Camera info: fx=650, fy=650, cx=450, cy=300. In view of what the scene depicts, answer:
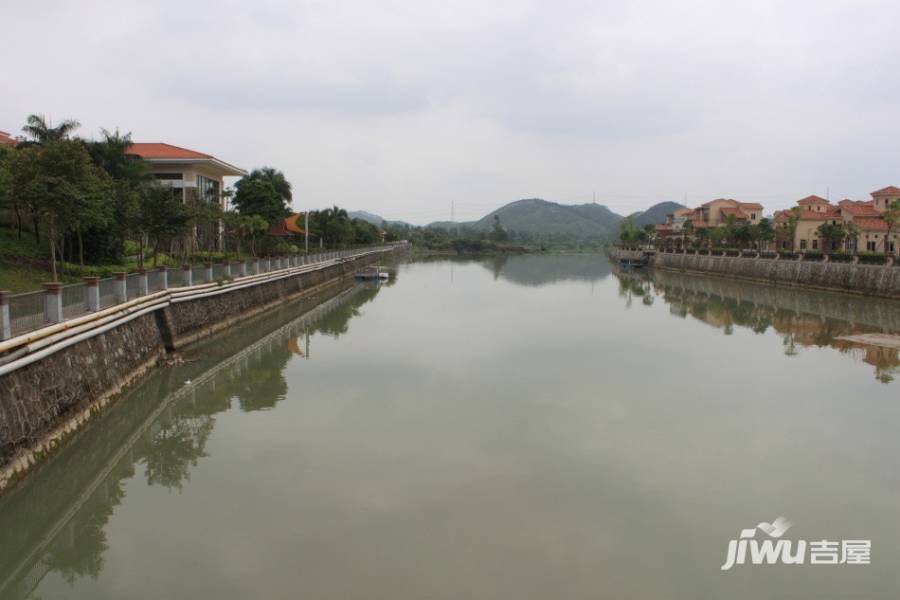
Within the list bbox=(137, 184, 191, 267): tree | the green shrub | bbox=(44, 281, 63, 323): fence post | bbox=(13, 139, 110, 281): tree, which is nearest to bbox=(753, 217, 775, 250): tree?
the green shrub

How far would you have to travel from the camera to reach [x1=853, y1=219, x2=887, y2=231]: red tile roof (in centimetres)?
4184

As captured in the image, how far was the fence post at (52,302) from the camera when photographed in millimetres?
9484

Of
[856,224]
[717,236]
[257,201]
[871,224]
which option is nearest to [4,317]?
[257,201]

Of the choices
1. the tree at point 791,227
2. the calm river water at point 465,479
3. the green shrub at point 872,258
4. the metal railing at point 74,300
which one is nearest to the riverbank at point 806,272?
the green shrub at point 872,258

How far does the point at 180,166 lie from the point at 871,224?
4314cm

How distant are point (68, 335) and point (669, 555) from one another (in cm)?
869

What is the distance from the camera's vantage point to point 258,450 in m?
9.80

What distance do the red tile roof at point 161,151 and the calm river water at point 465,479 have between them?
72.7 feet

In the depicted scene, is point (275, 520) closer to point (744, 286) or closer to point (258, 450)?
point (258, 450)

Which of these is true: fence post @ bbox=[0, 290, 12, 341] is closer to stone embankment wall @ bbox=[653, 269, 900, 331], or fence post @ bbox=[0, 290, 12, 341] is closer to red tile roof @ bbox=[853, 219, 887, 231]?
stone embankment wall @ bbox=[653, 269, 900, 331]

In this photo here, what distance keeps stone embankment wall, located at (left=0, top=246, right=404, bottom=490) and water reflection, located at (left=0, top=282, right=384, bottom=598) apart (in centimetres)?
35

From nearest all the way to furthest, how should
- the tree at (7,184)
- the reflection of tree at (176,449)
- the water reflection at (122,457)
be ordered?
the water reflection at (122,457)
the reflection of tree at (176,449)
the tree at (7,184)

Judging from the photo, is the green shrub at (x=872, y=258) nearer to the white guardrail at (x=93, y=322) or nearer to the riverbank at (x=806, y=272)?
the riverbank at (x=806, y=272)

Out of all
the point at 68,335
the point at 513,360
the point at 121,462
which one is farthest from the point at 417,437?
the point at 513,360
